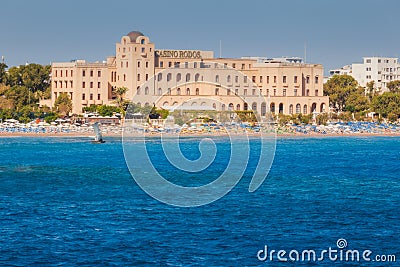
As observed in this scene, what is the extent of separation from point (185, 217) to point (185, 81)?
87485mm

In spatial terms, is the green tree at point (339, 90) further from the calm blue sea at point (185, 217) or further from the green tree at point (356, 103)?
the calm blue sea at point (185, 217)

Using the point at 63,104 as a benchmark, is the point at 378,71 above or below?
above

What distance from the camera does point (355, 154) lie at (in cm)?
8956

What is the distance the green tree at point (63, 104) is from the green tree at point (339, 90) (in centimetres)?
4447

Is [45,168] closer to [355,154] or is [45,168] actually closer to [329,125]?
[355,154]

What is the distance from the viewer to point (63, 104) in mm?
126812

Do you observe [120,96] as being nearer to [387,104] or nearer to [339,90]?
[339,90]

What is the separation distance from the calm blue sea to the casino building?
54.4 metres

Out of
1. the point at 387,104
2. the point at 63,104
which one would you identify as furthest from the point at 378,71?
the point at 63,104

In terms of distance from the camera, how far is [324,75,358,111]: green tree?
142 meters

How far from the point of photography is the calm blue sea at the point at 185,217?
1355 inches

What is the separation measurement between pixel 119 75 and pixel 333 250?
9695cm

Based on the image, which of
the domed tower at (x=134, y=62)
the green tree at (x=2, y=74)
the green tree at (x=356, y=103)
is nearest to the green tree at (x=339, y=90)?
the green tree at (x=356, y=103)

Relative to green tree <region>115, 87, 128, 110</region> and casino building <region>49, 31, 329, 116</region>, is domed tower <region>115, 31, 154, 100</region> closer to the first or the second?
casino building <region>49, 31, 329, 116</region>
